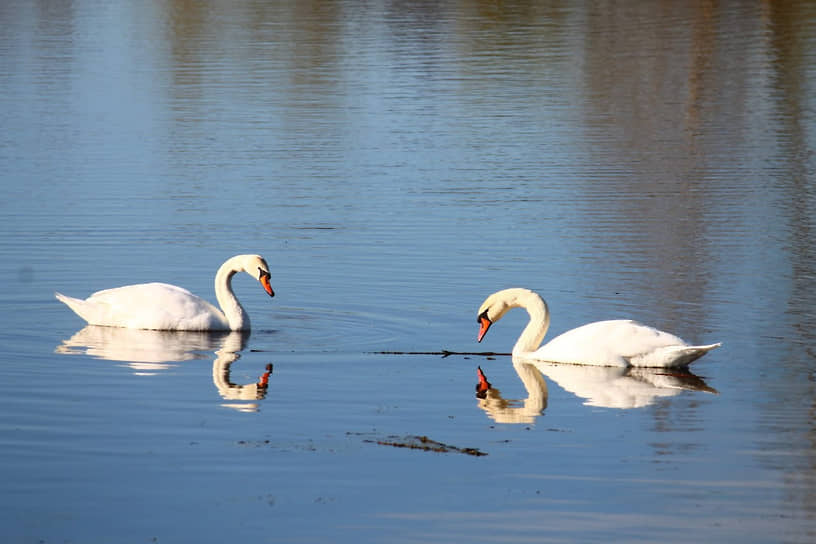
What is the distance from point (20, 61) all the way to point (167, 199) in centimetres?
2575

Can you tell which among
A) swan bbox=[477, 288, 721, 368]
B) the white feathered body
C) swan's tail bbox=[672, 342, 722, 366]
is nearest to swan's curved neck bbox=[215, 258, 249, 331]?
swan bbox=[477, 288, 721, 368]

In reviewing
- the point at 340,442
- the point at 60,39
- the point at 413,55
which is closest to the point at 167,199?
the point at 340,442

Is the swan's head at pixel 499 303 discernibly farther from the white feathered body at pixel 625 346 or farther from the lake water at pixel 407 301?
the white feathered body at pixel 625 346

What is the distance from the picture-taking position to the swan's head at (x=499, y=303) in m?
12.6

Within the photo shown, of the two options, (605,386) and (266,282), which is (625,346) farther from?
(266,282)

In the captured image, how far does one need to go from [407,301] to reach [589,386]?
3.43 meters

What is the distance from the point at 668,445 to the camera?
954 centimetres

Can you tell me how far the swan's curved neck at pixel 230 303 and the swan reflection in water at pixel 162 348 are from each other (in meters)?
0.09

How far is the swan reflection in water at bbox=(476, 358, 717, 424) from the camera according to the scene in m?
10.7

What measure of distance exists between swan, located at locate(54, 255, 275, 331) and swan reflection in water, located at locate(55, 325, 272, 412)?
8 cm

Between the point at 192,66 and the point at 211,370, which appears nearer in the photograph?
the point at 211,370

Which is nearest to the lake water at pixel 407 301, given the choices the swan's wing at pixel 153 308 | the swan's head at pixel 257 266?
the swan's wing at pixel 153 308

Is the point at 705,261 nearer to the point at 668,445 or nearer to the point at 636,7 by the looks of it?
the point at 668,445

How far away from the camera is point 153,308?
1349cm
